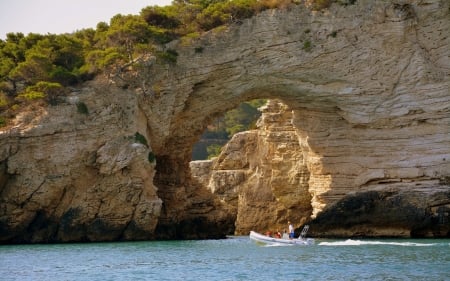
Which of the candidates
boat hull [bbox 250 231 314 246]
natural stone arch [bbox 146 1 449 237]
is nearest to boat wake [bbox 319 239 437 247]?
boat hull [bbox 250 231 314 246]

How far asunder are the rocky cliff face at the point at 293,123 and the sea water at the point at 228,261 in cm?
218

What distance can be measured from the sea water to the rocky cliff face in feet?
7.14

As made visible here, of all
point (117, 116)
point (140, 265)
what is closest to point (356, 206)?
point (117, 116)

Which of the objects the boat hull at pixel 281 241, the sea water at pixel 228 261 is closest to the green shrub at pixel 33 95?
the sea water at pixel 228 261

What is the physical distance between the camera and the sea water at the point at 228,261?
1198 inches

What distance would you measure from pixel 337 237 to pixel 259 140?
1233cm

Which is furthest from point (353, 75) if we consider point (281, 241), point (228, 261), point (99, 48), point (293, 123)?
point (228, 261)

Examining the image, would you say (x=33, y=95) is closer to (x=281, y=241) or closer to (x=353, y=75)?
(x=281, y=241)

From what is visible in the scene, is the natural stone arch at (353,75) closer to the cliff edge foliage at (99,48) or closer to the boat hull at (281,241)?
the cliff edge foliage at (99,48)

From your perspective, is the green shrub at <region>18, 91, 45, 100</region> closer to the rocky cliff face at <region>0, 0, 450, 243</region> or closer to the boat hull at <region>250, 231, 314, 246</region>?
the rocky cliff face at <region>0, 0, 450, 243</region>

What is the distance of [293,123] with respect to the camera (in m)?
51.6

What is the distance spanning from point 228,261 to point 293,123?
681 inches

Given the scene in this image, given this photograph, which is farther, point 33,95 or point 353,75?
point 353,75

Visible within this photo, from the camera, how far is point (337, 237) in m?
49.2
